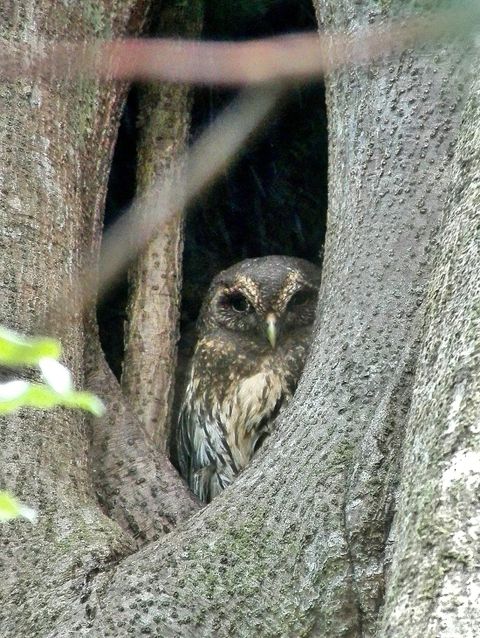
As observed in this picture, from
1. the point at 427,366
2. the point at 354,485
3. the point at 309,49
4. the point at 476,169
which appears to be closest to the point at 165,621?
the point at 354,485

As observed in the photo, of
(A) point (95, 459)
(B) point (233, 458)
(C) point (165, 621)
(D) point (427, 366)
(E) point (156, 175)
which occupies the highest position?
(E) point (156, 175)

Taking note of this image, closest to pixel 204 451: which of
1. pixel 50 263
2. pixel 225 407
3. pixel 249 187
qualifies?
pixel 225 407

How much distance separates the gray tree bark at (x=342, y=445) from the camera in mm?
1695

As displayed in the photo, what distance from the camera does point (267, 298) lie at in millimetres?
4051

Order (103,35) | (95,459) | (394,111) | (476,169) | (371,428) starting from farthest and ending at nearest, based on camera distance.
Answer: (103,35) < (95,459) < (394,111) < (371,428) < (476,169)

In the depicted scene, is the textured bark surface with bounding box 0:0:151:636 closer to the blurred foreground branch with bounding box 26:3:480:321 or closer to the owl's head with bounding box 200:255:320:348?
the blurred foreground branch with bounding box 26:3:480:321

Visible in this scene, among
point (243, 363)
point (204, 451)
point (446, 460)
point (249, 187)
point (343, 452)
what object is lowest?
point (446, 460)

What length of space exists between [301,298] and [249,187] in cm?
77

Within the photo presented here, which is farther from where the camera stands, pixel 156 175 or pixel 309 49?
pixel 156 175

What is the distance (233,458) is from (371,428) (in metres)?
2.01

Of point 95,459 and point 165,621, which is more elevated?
point 95,459

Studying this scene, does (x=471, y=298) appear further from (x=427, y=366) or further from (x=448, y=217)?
(x=448, y=217)

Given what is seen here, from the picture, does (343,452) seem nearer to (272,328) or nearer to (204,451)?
(272,328)

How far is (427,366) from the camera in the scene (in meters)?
1.88
